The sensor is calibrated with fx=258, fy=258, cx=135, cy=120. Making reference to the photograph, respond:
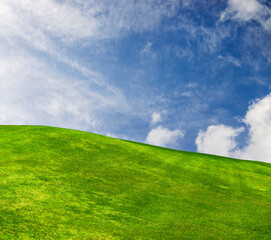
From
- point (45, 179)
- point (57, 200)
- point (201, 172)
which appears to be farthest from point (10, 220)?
point (201, 172)

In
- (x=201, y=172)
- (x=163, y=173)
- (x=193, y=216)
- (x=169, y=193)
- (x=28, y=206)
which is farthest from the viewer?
(x=201, y=172)

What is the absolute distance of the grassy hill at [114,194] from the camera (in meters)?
10.2

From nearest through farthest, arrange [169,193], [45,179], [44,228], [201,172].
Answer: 1. [44,228]
2. [45,179]
3. [169,193]
4. [201,172]

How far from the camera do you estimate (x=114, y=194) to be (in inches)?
583

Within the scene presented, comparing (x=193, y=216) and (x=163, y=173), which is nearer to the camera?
(x=193, y=216)

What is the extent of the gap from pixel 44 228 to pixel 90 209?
10.4 feet

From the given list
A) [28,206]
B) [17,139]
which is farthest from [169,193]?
[17,139]

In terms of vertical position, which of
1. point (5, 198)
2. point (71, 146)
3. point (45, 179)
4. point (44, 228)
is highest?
point (71, 146)

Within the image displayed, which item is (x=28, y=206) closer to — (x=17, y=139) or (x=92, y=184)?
(x=92, y=184)

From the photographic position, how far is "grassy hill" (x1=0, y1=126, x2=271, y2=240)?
10234mm

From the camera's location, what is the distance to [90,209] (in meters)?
12.2

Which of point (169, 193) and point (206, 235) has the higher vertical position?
point (169, 193)

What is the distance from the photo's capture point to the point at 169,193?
16.7 m

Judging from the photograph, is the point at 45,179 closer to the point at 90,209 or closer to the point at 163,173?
the point at 90,209
